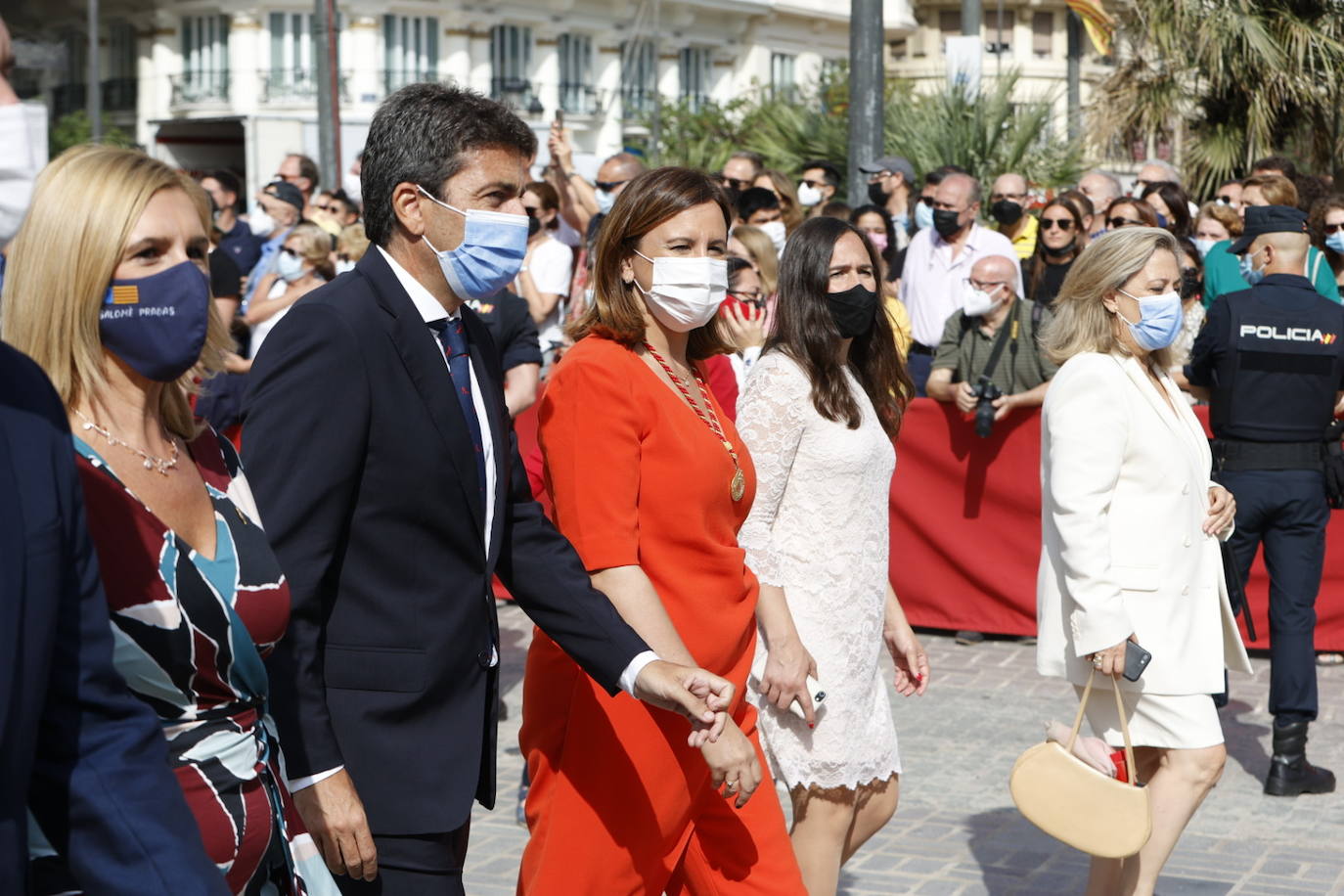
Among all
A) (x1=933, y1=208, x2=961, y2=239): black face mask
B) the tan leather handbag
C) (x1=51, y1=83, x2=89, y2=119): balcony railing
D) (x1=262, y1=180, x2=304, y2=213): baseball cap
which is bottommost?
the tan leather handbag

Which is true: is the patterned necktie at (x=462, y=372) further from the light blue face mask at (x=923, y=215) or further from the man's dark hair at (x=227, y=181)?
the man's dark hair at (x=227, y=181)

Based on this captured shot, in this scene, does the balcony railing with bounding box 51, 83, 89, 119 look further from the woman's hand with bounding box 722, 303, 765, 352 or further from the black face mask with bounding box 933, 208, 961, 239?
the woman's hand with bounding box 722, 303, 765, 352

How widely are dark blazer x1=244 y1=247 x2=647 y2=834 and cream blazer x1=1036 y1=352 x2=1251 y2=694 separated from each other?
2.10 m

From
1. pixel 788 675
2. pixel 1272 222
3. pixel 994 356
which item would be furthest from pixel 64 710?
pixel 994 356

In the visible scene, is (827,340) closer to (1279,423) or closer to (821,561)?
(821,561)

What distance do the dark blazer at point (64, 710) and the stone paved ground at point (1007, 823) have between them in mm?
3576

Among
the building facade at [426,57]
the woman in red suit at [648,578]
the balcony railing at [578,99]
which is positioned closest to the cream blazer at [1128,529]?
the woman in red suit at [648,578]

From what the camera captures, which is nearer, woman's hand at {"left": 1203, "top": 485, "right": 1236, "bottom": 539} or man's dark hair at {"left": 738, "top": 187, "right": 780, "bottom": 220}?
woman's hand at {"left": 1203, "top": 485, "right": 1236, "bottom": 539}

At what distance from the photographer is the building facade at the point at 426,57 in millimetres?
55594

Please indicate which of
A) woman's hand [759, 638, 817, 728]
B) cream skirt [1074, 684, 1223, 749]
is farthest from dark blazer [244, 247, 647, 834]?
cream skirt [1074, 684, 1223, 749]

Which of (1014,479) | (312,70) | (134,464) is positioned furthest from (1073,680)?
(312,70)

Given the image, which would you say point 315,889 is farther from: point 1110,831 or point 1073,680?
point 1073,680

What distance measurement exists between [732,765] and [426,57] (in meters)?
54.9

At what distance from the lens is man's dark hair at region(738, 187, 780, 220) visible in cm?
1127
